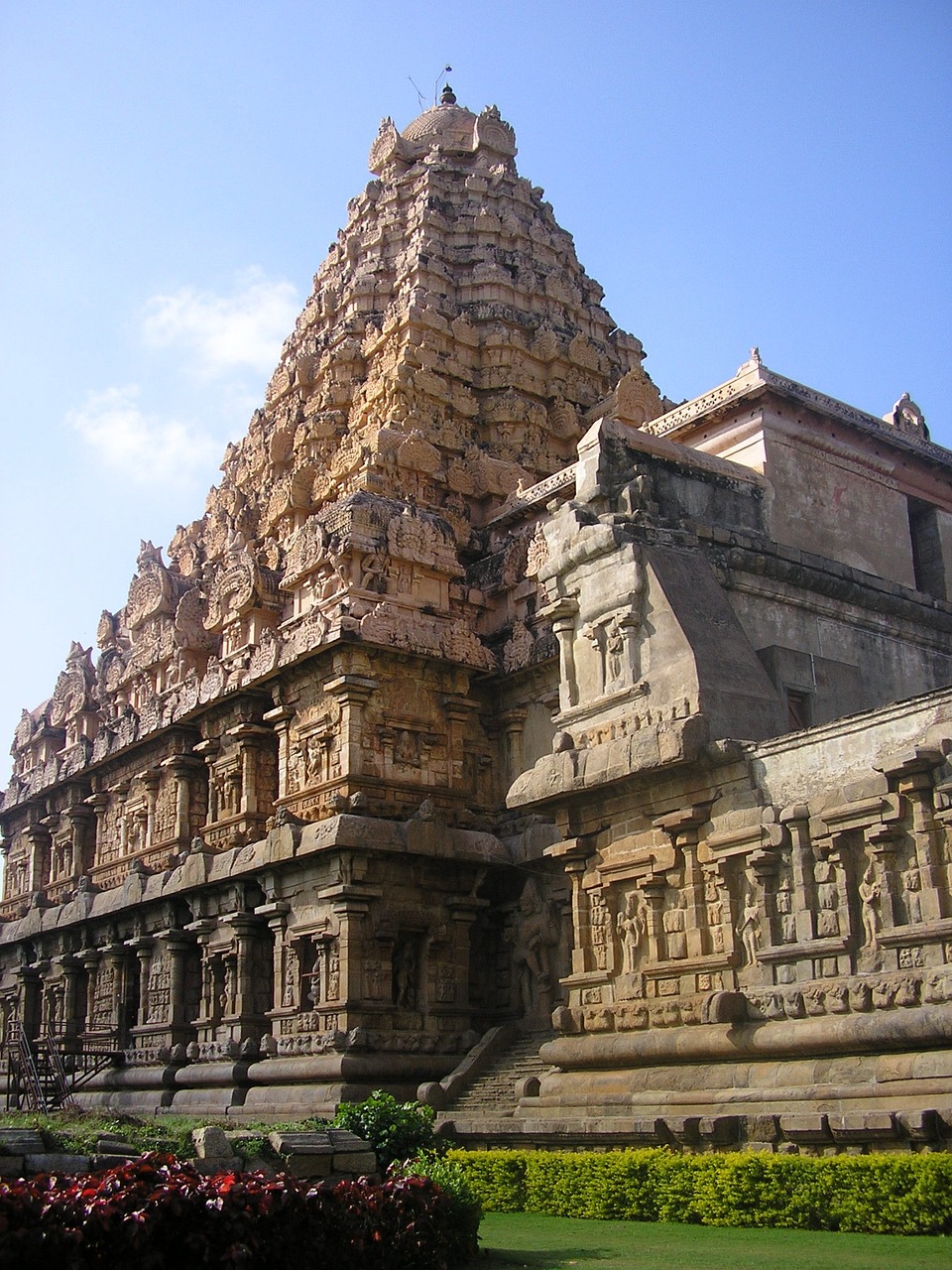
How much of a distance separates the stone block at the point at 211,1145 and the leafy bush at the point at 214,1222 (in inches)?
54.2

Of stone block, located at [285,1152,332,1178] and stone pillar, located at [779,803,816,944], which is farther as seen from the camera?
stone pillar, located at [779,803,816,944]

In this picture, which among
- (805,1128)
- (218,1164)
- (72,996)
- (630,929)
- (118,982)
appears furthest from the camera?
(72,996)

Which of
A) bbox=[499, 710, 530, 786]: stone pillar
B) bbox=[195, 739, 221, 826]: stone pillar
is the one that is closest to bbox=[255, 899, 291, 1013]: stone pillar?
bbox=[195, 739, 221, 826]: stone pillar

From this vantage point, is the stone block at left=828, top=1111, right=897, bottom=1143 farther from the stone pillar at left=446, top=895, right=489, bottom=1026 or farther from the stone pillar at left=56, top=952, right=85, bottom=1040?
the stone pillar at left=56, top=952, right=85, bottom=1040

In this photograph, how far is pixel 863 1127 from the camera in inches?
473

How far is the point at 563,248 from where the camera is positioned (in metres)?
33.7

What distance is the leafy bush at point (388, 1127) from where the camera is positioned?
12750 mm

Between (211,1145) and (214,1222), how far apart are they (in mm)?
2952

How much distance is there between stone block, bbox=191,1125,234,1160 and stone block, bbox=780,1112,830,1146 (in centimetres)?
513

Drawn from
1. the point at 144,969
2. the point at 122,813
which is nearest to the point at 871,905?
the point at 144,969

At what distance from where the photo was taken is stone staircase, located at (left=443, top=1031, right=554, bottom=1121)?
18441mm

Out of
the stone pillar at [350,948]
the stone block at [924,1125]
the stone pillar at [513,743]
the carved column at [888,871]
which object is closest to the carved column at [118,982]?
the stone pillar at [350,948]

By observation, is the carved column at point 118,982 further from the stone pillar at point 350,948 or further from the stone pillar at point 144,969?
the stone pillar at point 350,948

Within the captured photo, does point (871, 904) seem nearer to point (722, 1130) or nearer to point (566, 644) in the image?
point (722, 1130)
